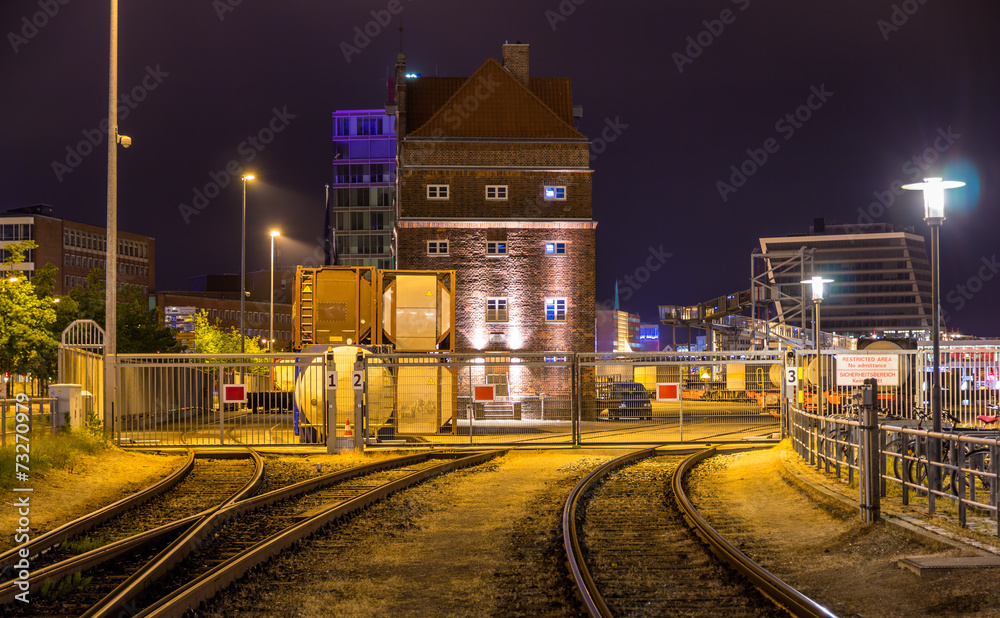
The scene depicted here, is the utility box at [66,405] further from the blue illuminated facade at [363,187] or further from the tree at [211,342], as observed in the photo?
the blue illuminated facade at [363,187]

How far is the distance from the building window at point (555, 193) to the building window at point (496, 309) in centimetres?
584

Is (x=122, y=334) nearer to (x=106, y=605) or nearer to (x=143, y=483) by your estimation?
(x=143, y=483)

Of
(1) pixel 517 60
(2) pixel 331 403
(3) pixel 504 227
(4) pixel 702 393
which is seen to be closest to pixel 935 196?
(4) pixel 702 393

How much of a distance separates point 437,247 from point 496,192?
13.8 feet

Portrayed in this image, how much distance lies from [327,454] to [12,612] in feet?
49.0

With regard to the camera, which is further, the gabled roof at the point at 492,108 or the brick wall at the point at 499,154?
the gabled roof at the point at 492,108

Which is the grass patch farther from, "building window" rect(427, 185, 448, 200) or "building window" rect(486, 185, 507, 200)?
"building window" rect(486, 185, 507, 200)

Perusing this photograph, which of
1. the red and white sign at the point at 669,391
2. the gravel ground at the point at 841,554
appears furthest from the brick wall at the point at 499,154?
the gravel ground at the point at 841,554

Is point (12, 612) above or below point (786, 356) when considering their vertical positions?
below

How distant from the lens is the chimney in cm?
5288

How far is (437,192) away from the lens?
4741 cm

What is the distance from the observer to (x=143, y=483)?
1711 centimetres

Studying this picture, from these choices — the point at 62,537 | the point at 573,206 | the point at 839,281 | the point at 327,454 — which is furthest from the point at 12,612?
the point at 839,281

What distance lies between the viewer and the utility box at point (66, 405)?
20.4 m
